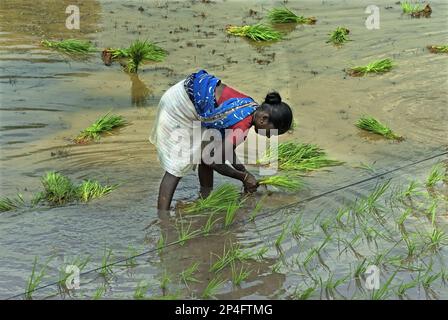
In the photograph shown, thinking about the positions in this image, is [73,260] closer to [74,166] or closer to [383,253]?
[74,166]

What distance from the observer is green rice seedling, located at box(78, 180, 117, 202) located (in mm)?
5090

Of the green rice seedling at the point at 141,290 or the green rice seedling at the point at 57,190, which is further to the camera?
the green rice seedling at the point at 57,190

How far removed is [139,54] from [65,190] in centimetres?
264

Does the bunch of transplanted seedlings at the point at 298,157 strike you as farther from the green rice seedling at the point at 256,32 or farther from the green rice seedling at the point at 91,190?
the green rice seedling at the point at 256,32

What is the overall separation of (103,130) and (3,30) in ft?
9.18

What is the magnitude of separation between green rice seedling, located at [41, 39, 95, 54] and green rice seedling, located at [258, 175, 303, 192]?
3.10m

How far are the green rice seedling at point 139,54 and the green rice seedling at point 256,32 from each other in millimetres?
1251

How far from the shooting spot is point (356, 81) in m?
7.55

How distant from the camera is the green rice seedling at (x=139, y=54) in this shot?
7383mm

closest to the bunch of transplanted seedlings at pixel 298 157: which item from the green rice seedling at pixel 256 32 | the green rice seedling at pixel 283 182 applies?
the green rice seedling at pixel 283 182

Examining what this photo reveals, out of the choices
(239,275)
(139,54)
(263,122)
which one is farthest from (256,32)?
(239,275)

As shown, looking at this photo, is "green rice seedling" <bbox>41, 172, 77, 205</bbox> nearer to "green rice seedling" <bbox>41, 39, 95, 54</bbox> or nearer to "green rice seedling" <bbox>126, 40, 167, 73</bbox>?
"green rice seedling" <bbox>126, 40, 167, 73</bbox>

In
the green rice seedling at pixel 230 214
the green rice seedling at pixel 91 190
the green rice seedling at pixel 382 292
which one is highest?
the green rice seedling at pixel 91 190
